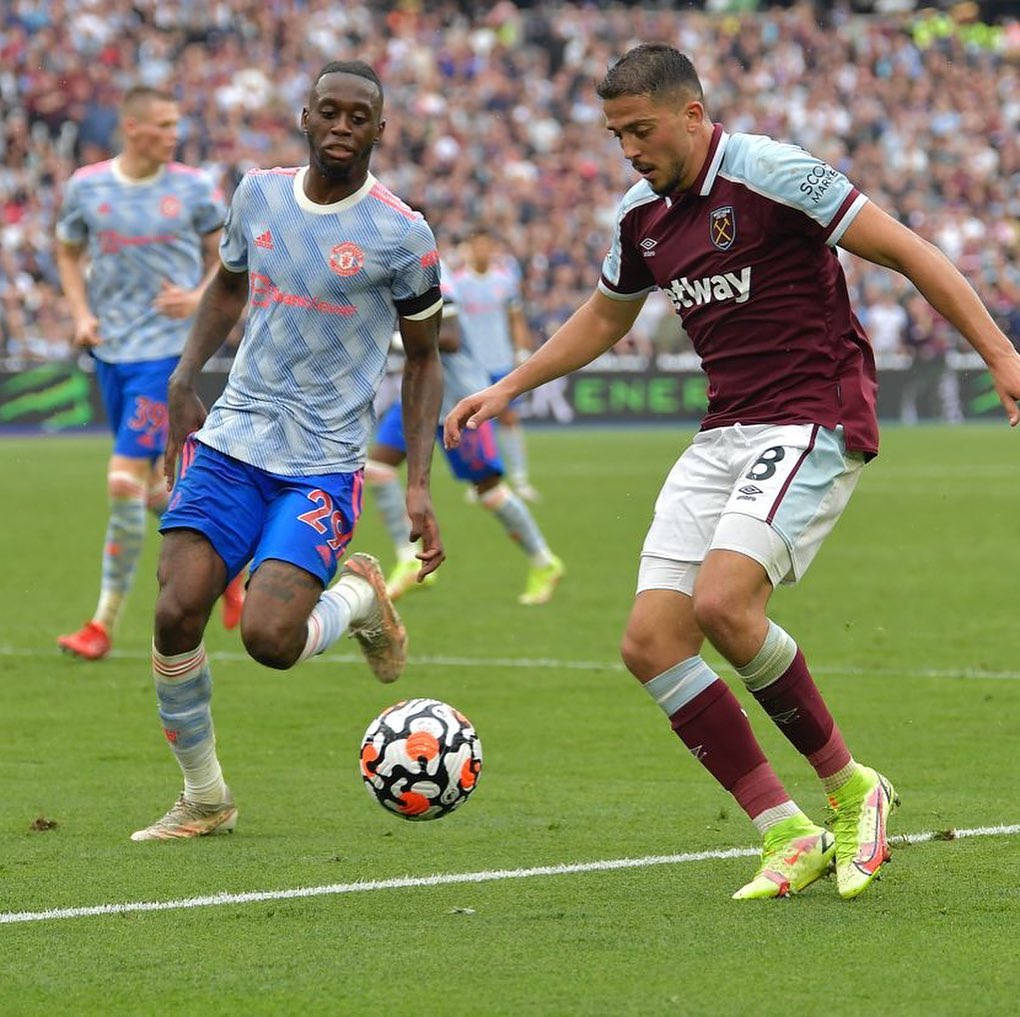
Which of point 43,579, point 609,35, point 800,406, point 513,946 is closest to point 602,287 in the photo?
point 800,406

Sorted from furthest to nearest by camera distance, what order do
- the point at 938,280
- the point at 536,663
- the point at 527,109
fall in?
the point at 527,109 < the point at 536,663 < the point at 938,280

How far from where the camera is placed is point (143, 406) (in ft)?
36.3

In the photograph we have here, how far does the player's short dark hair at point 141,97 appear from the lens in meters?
11.0

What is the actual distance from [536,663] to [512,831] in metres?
4.22

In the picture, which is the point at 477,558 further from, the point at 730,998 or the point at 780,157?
the point at 730,998

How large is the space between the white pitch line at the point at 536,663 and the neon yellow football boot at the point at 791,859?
463 cm

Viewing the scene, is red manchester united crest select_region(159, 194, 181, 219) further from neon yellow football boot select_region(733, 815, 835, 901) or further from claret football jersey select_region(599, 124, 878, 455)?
neon yellow football boot select_region(733, 815, 835, 901)

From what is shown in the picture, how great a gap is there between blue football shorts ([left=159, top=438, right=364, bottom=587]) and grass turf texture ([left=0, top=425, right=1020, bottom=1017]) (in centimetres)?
90

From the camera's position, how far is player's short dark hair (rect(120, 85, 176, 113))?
434 inches

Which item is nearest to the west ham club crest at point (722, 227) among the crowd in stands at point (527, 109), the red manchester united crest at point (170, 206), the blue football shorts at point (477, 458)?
the red manchester united crest at point (170, 206)

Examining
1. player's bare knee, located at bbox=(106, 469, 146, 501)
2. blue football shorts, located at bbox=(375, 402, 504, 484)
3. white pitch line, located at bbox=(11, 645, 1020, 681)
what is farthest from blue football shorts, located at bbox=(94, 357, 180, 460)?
blue football shorts, located at bbox=(375, 402, 504, 484)

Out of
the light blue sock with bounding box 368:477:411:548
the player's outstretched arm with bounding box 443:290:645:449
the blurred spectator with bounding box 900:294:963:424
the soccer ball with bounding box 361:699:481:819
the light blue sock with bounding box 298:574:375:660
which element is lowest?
the blurred spectator with bounding box 900:294:963:424

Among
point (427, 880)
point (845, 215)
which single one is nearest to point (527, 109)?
point (845, 215)

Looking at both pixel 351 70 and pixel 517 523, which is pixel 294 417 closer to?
pixel 351 70
